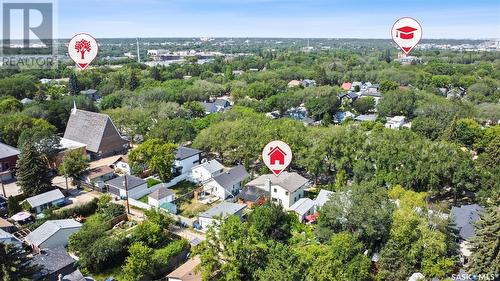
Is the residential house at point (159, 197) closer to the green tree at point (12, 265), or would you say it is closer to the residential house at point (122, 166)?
the residential house at point (122, 166)

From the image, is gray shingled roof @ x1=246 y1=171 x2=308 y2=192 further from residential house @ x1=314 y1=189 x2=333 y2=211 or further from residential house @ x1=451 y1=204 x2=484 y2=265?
residential house @ x1=451 y1=204 x2=484 y2=265

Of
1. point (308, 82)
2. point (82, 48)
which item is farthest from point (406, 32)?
point (308, 82)

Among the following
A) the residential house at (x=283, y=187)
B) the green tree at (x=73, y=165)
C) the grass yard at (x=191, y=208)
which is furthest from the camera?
the green tree at (x=73, y=165)

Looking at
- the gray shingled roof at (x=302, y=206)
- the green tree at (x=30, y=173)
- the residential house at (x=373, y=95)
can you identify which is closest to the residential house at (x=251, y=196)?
the gray shingled roof at (x=302, y=206)

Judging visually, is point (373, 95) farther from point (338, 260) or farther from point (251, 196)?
point (338, 260)

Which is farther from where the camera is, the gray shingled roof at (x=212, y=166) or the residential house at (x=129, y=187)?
the gray shingled roof at (x=212, y=166)

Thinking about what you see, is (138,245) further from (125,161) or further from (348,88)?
(348,88)

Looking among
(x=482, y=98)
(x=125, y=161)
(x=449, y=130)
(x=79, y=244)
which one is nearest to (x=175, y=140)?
(x=125, y=161)
